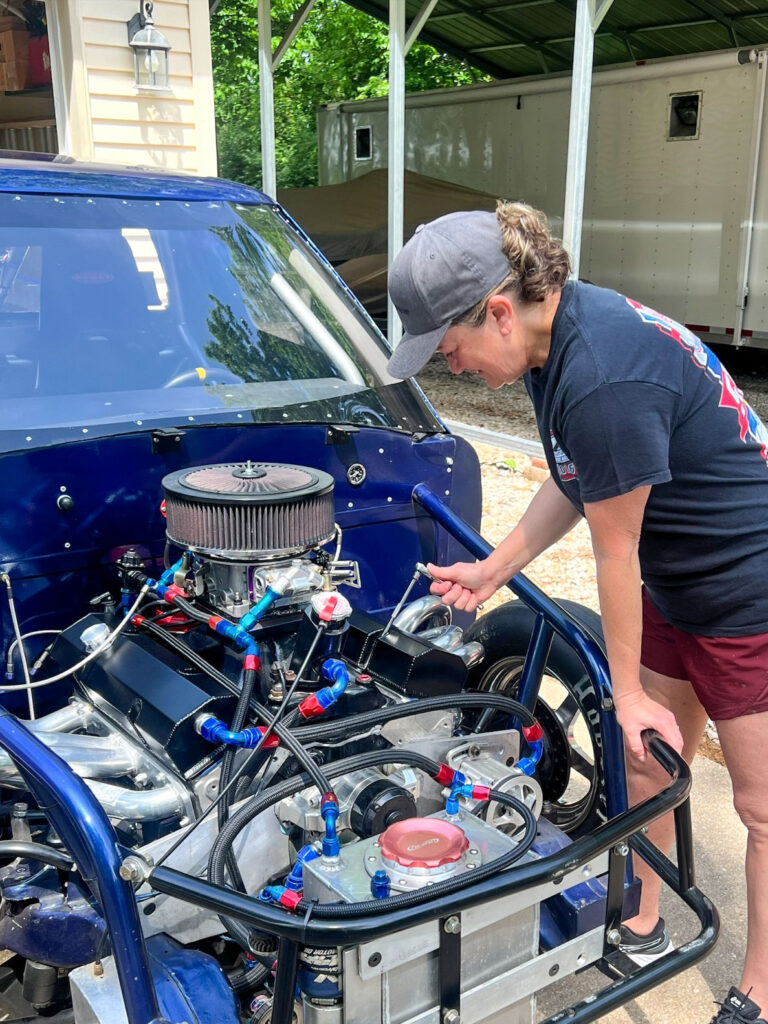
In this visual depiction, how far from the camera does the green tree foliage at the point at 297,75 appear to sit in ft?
90.8

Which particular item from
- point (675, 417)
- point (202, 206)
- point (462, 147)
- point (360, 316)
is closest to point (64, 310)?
point (202, 206)

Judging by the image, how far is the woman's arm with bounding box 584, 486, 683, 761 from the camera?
1970 millimetres

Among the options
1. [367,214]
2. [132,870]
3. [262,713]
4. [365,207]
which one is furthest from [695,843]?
[365,207]

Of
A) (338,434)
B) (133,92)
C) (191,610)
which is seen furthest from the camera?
(133,92)

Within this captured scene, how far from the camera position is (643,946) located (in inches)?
89.9

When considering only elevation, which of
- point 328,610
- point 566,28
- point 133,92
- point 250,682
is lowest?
point 250,682

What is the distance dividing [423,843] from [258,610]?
66cm

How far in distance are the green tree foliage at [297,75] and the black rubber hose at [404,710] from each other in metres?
26.7

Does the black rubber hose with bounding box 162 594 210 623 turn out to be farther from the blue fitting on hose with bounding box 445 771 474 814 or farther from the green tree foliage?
the green tree foliage

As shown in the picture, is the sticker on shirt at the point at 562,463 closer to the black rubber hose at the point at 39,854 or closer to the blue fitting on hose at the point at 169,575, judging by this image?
the blue fitting on hose at the point at 169,575

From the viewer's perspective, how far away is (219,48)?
28656 mm

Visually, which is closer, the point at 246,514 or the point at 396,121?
the point at 246,514

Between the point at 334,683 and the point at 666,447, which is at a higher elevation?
the point at 666,447

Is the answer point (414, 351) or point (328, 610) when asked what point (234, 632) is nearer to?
point (328, 610)
